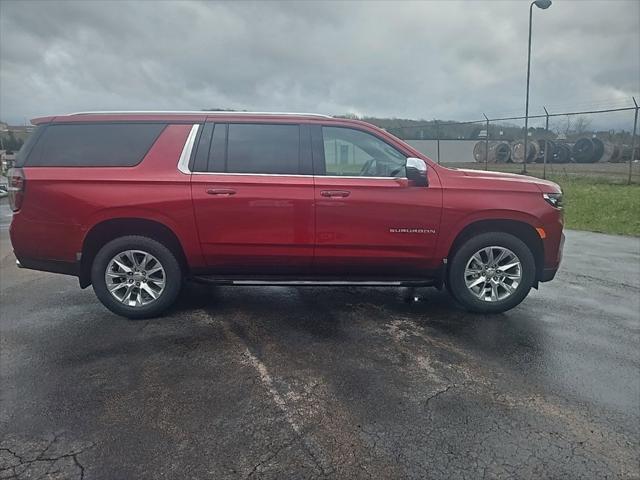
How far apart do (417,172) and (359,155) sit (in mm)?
650

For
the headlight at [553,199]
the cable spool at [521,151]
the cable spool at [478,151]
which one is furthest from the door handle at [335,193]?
the cable spool at [478,151]

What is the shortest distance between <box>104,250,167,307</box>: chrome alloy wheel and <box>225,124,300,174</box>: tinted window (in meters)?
1.19

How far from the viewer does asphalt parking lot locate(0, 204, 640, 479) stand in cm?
238

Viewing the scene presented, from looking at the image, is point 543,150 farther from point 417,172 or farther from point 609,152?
point 417,172

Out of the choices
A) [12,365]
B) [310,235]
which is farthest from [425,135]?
[12,365]

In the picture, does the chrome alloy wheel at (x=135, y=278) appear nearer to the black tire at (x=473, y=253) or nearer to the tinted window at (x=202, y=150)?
the tinted window at (x=202, y=150)

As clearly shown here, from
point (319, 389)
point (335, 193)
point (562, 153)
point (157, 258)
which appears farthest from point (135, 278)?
point (562, 153)

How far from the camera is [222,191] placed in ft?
13.4

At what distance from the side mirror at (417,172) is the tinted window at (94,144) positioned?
7.79ft

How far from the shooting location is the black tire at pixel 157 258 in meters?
4.20

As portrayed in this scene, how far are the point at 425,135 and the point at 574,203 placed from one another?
1374 cm

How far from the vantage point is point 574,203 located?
1280cm

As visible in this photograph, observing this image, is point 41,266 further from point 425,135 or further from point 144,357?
point 425,135

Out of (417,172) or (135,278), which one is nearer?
(417,172)
